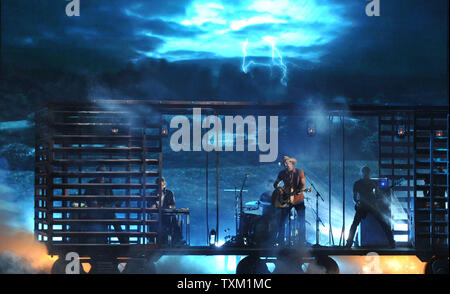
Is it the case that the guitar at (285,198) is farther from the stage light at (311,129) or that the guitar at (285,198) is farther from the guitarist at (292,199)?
the stage light at (311,129)

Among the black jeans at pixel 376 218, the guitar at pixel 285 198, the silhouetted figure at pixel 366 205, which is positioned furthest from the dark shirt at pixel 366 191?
the guitar at pixel 285 198

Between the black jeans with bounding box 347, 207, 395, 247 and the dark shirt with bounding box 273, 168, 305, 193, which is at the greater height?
the dark shirt with bounding box 273, 168, 305, 193

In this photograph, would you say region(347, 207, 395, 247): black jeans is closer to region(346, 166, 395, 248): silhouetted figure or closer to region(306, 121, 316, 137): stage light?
region(346, 166, 395, 248): silhouetted figure

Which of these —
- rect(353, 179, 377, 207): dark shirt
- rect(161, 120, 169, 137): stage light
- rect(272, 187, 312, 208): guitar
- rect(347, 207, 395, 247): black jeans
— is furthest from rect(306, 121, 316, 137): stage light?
rect(161, 120, 169, 137): stage light

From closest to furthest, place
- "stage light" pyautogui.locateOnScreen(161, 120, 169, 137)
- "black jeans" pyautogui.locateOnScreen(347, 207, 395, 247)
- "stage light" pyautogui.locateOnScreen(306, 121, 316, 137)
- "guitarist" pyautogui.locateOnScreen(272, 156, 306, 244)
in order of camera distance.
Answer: "stage light" pyautogui.locateOnScreen(161, 120, 169, 137)
"black jeans" pyautogui.locateOnScreen(347, 207, 395, 247)
"guitarist" pyautogui.locateOnScreen(272, 156, 306, 244)
"stage light" pyautogui.locateOnScreen(306, 121, 316, 137)

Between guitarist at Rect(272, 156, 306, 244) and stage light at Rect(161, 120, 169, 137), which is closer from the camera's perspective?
stage light at Rect(161, 120, 169, 137)

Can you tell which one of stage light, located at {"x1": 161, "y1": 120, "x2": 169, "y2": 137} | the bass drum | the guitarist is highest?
stage light, located at {"x1": 161, "y1": 120, "x2": 169, "y2": 137}

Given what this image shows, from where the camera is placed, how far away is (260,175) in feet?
68.2

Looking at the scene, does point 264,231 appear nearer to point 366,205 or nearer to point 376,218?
point 366,205

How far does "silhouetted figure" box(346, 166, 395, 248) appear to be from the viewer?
28.8ft

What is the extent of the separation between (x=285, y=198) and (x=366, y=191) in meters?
1.70

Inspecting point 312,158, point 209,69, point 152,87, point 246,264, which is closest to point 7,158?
point 152,87

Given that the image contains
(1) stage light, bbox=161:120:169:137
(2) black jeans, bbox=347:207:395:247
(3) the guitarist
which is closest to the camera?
(1) stage light, bbox=161:120:169:137

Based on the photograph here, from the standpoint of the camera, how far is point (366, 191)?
8.95 meters
